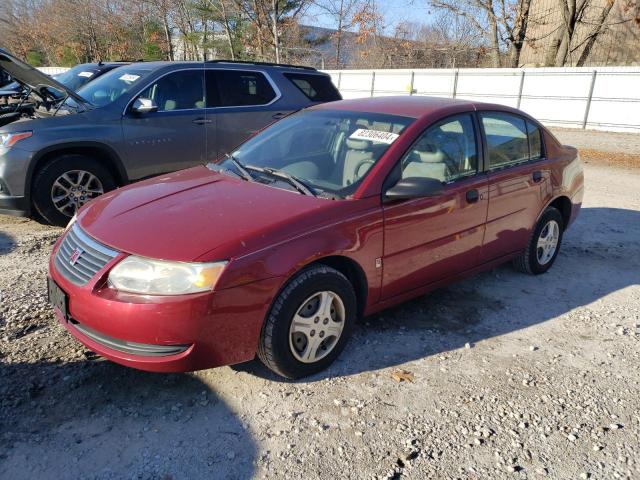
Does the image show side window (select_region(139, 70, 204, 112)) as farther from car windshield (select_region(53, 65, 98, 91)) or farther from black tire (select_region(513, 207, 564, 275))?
black tire (select_region(513, 207, 564, 275))

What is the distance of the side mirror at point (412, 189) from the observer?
3.24 meters

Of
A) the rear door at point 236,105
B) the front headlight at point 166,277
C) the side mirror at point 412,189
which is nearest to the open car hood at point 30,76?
the rear door at point 236,105

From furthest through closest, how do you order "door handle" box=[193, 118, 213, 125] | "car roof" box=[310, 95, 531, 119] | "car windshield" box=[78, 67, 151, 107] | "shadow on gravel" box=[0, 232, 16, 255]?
1. "door handle" box=[193, 118, 213, 125]
2. "car windshield" box=[78, 67, 151, 107]
3. "shadow on gravel" box=[0, 232, 16, 255]
4. "car roof" box=[310, 95, 531, 119]

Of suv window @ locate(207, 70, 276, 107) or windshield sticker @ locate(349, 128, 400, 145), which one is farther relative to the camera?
suv window @ locate(207, 70, 276, 107)

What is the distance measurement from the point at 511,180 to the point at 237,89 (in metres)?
3.93

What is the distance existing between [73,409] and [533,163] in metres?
3.93

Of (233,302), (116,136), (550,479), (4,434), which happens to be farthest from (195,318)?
(116,136)

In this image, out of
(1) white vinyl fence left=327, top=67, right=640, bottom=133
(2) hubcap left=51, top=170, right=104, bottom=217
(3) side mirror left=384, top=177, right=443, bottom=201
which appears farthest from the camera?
(1) white vinyl fence left=327, top=67, right=640, bottom=133

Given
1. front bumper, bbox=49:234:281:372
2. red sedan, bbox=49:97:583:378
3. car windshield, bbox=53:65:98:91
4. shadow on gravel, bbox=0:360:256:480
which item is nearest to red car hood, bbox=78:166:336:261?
red sedan, bbox=49:97:583:378

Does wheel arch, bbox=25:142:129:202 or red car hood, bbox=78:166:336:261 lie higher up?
red car hood, bbox=78:166:336:261

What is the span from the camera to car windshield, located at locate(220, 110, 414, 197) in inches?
135

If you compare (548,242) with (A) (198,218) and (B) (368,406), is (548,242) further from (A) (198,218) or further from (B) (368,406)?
(A) (198,218)

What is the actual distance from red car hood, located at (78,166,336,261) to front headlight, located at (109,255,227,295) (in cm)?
4

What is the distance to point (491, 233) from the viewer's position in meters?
4.13
